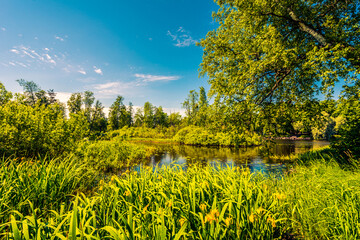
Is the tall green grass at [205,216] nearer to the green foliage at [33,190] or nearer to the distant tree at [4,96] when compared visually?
the green foliage at [33,190]

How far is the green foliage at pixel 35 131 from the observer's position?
21.9 feet

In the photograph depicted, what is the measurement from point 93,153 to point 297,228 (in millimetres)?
11067

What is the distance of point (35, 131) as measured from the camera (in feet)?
24.1

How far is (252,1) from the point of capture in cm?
724

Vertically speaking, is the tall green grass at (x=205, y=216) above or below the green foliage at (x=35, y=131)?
below

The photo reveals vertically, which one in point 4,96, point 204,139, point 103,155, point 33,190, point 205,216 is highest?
point 4,96

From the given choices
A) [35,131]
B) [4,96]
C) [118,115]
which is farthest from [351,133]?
[118,115]

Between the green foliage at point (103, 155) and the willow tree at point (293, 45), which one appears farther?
the green foliage at point (103, 155)

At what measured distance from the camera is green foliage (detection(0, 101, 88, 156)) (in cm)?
668

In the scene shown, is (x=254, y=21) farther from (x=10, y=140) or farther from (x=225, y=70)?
(x=10, y=140)

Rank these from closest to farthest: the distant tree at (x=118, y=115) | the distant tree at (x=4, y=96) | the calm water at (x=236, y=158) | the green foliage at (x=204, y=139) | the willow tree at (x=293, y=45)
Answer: the willow tree at (x=293, y=45), the distant tree at (x=4, y=96), the calm water at (x=236, y=158), the green foliage at (x=204, y=139), the distant tree at (x=118, y=115)

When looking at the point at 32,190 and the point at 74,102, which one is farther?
the point at 74,102

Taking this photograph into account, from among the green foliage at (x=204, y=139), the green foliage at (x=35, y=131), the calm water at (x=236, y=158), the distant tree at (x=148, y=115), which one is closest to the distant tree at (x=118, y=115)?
the distant tree at (x=148, y=115)

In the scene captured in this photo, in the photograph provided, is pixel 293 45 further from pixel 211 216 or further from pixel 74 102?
pixel 74 102
